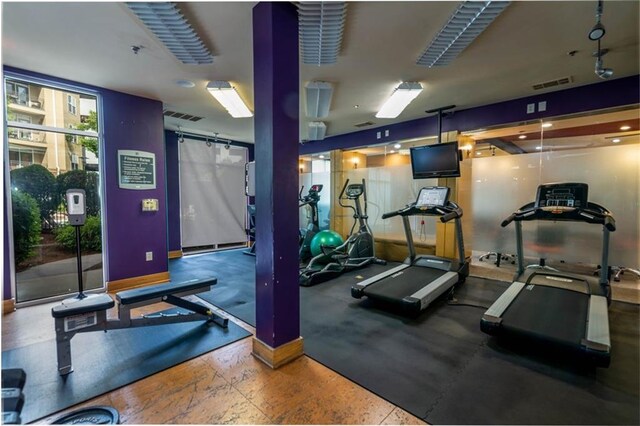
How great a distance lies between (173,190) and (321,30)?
5511mm

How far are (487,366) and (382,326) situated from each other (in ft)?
3.30

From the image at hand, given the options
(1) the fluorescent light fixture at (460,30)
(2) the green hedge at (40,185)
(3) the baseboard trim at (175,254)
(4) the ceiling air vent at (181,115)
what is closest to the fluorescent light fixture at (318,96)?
(1) the fluorescent light fixture at (460,30)

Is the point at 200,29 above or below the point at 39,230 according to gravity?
above

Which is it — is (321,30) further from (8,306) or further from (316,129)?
(8,306)

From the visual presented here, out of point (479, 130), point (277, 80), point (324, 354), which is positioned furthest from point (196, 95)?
point (479, 130)

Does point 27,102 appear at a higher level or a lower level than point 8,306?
higher

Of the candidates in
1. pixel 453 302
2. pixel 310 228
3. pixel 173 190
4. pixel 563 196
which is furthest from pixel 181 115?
pixel 563 196

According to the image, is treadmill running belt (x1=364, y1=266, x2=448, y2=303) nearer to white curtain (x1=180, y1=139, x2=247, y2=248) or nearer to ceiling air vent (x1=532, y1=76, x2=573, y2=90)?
ceiling air vent (x1=532, y1=76, x2=573, y2=90)

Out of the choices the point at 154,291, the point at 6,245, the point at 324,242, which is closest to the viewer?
the point at 154,291

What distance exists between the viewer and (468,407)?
188 centimetres

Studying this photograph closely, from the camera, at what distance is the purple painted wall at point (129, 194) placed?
4105 mm

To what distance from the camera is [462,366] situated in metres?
2.33

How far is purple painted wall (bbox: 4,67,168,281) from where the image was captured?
13.5ft

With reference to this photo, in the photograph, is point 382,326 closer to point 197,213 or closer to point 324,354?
point 324,354
